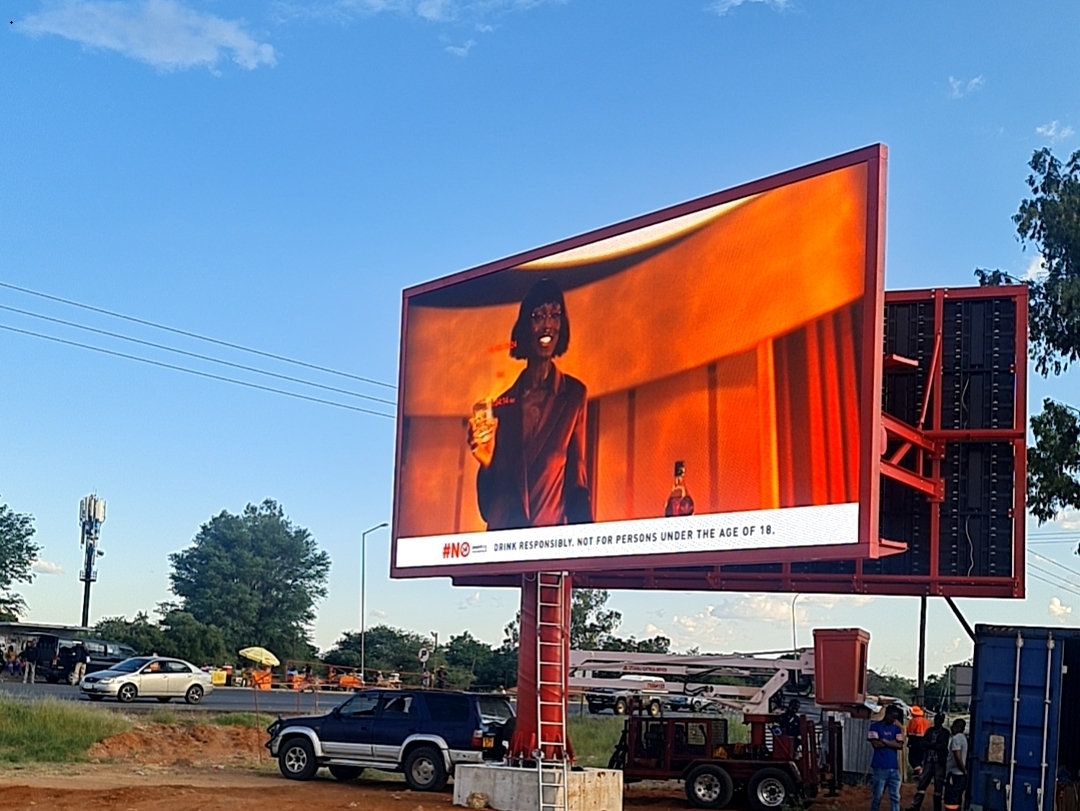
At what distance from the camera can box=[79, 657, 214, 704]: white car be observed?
124 ft

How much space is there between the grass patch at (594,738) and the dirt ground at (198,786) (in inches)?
193

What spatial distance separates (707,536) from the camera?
50.9ft

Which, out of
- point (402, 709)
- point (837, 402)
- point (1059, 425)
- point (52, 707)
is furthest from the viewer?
point (52, 707)

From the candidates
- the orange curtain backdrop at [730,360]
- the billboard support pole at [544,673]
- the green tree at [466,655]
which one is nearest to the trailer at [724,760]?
the billboard support pole at [544,673]

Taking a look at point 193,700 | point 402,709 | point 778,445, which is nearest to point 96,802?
point 402,709

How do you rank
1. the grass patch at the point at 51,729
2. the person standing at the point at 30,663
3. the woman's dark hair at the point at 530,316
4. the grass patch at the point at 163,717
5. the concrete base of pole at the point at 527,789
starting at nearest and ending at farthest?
the concrete base of pole at the point at 527,789
the woman's dark hair at the point at 530,316
the grass patch at the point at 51,729
the grass patch at the point at 163,717
the person standing at the point at 30,663

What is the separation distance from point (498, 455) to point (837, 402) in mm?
5818

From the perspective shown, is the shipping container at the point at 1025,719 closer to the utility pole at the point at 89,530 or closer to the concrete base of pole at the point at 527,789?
the concrete base of pole at the point at 527,789

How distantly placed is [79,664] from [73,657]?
1.24 m

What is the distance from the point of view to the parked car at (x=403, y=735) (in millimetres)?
21344

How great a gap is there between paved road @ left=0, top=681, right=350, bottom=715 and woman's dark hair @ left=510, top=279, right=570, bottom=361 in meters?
16.9

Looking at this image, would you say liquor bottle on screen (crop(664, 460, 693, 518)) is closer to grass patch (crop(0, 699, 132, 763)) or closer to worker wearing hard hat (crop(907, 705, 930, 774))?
worker wearing hard hat (crop(907, 705, 930, 774))

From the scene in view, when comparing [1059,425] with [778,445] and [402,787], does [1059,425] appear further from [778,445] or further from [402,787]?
[402,787]

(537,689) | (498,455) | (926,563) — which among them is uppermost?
(498,455)
